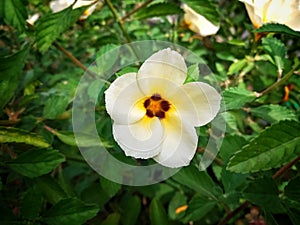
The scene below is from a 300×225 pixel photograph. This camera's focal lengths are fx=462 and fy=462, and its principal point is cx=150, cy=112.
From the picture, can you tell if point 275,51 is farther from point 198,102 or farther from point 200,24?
point 198,102

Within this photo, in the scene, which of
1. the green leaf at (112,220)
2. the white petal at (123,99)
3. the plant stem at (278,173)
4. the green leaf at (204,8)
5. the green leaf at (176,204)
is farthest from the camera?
the green leaf at (176,204)

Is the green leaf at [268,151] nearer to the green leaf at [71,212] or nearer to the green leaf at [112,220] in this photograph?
the green leaf at [71,212]

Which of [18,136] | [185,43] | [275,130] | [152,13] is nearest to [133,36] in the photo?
[185,43]

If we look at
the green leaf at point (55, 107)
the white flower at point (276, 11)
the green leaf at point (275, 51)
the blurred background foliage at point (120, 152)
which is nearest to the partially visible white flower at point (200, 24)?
the blurred background foliage at point (120, 152)

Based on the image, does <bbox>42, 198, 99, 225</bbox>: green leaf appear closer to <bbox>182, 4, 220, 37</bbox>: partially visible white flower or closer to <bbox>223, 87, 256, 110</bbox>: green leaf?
<bbox>223, 87, 256, 110</bbox>: green leaf

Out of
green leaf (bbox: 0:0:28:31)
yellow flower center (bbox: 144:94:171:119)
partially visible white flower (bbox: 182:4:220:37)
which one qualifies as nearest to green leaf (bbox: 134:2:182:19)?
partially visible white flower (bbox: 182:4:220:37)

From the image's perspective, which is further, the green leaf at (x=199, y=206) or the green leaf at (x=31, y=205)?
the green leaf at (x=199, y=206)
